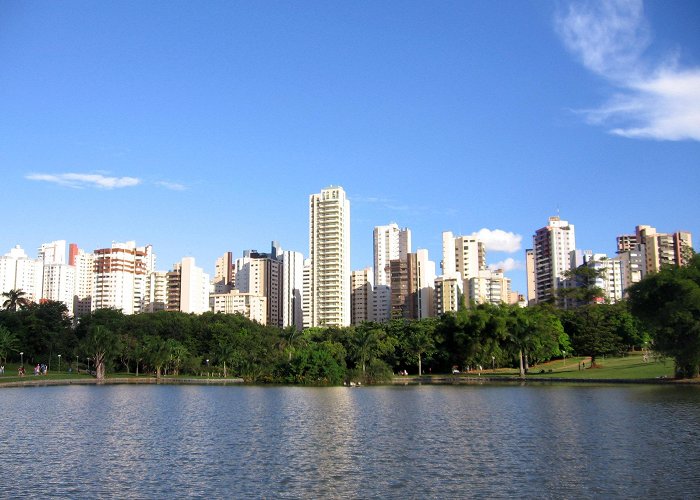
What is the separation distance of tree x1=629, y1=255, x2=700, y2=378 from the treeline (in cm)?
2272

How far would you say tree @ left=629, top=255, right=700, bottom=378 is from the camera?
61.7 m

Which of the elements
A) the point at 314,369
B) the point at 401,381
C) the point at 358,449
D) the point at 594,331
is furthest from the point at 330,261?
A: the point at 358,449

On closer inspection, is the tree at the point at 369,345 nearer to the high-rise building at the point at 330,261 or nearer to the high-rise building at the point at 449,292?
the high-rise building at the point at 330,261

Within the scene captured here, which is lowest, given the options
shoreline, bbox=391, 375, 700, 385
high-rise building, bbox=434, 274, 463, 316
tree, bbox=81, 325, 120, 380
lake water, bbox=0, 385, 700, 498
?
lake water, bbox=0, 385, 700, 498

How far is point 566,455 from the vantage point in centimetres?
2819

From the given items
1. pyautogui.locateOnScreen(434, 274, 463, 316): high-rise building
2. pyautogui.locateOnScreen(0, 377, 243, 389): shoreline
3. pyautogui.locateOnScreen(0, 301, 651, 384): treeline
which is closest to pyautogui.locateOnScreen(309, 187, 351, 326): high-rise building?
pyautogui.locateOnScreen(434, 274, 463, 316): high-rise building

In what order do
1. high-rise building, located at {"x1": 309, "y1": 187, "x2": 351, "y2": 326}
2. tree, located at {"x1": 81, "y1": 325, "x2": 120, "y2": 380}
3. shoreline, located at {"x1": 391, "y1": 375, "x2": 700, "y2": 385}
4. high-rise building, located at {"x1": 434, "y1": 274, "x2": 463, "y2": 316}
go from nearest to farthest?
shoreline, located at {"x1": 391, "y1": 375, "x2": 700, "y2": 385}
tree, located at {"x1": 81, "y1": 325, "x2": 120, "y2": 380}
high-rise building, located at {"x1": 309, "y1": 187, "x2": 351, "y2": 326}
high-rise building, located at {"x1": 434, "y1": 274, "x2": 463, "y2": 316}

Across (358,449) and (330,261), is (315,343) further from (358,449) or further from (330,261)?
(330,261)

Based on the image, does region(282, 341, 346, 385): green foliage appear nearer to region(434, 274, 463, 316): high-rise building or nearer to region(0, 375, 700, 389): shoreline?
region(0, 375, 700, 389): shoreline

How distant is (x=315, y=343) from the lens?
10144 cm

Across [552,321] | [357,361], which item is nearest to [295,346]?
[357,361]

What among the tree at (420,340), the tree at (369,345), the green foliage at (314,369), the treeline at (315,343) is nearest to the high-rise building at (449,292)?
the treeline at (315,343)

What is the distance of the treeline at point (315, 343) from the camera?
90.4m

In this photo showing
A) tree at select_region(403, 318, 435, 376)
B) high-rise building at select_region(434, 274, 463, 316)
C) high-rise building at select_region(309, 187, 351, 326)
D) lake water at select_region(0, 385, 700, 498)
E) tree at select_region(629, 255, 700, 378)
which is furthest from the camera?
high-rise building at select_region(434, 274, 463, 316)
